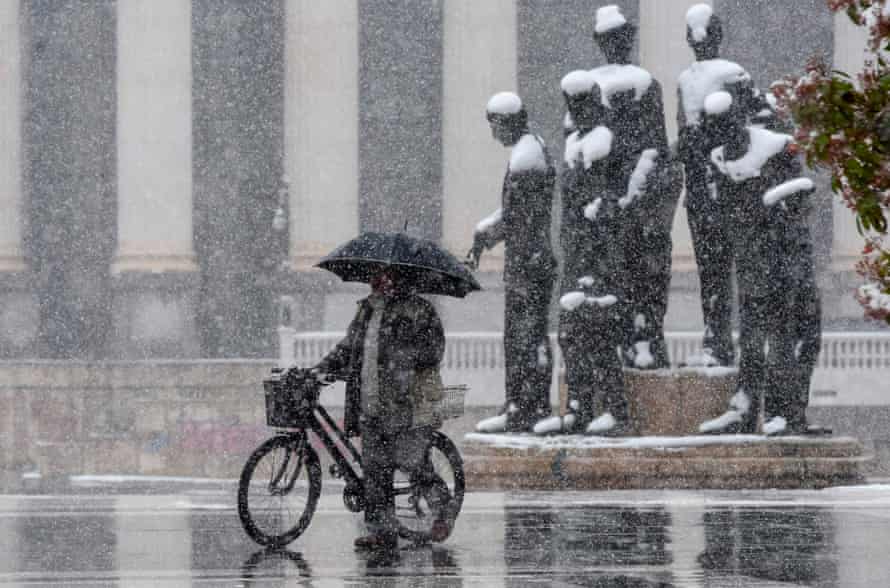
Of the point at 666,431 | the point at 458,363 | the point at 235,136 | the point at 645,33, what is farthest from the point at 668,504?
the point at 235,136

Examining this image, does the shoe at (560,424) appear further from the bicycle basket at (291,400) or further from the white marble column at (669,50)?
the white marble column at (669,50)

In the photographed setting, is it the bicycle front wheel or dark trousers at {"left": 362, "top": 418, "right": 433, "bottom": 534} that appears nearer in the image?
the bicycle front wheel

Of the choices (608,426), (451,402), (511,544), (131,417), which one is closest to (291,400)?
(451,402)

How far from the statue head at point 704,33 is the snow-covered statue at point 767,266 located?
0.55m

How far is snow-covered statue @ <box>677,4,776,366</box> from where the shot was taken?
18.1 meters

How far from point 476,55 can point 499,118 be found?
77.6 ft

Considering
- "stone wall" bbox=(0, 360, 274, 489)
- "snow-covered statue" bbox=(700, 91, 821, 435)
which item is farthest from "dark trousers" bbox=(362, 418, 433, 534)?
"stone wall" bbox=(0, 360, 274, 489)

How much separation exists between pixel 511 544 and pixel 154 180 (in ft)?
100

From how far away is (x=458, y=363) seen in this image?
35438 millimetres

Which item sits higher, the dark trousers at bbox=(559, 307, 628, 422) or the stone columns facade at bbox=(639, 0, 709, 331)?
the stone columns facade at bbox=(639, 0, 709, 331)

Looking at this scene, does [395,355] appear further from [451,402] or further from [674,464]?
[674,464]

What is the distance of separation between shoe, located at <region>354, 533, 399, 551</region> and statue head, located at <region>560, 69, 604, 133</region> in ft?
19.9

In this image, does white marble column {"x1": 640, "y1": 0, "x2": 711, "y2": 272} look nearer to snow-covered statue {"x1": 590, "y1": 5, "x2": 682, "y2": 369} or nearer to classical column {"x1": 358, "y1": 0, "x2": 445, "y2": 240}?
classical column {"x1": 358, "y1": 0, "x2": 445, "y2": 240}

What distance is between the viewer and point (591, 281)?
18500 millimetres
